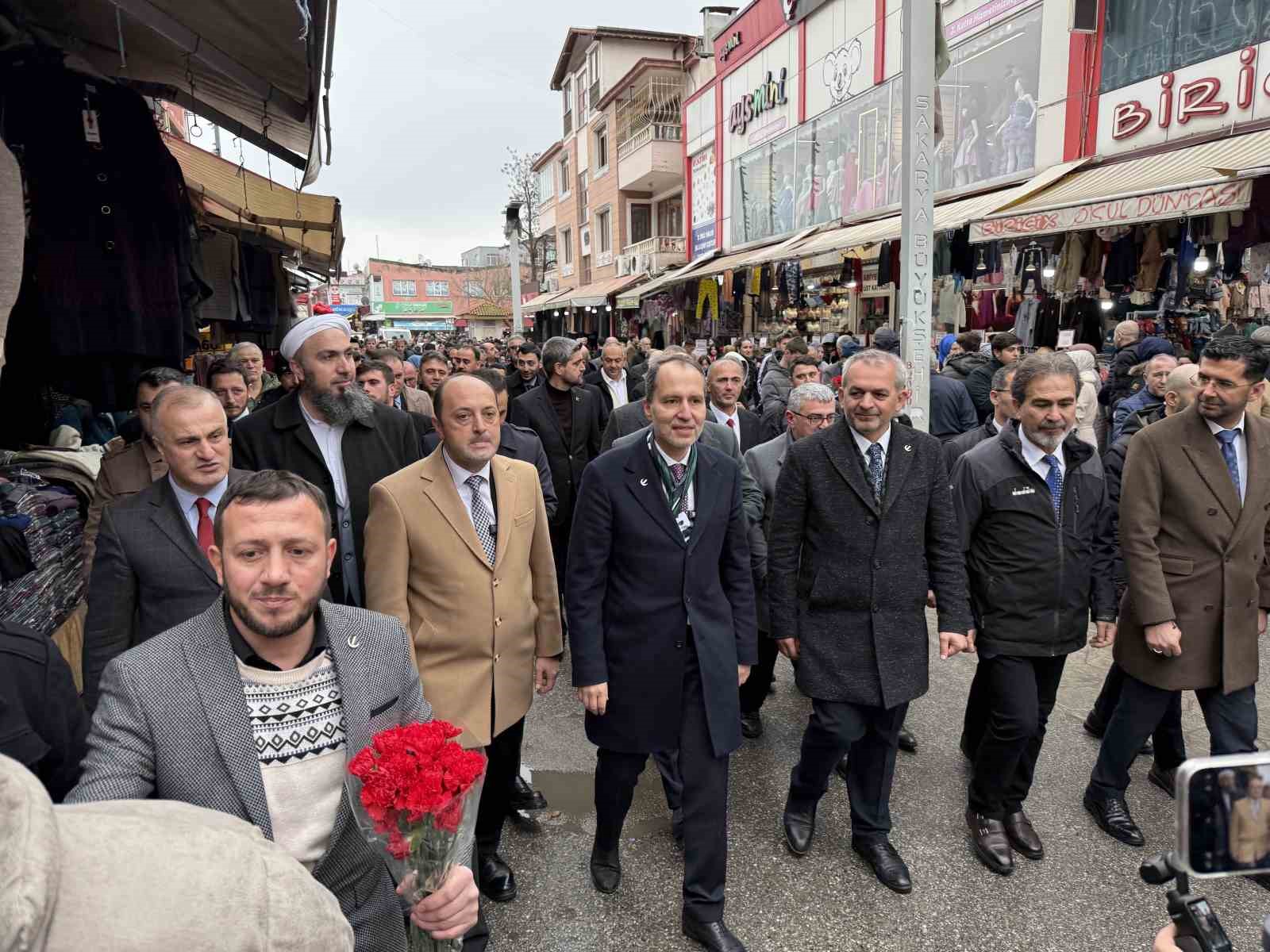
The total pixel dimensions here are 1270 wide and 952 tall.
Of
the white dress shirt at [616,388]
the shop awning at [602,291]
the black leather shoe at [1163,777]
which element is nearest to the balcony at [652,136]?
the shop awning at [602,291]

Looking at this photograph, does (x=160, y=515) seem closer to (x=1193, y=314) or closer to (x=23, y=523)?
(x=23, y=523)

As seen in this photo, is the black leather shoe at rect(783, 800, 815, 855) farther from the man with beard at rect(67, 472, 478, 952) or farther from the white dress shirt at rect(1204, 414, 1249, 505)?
the white dress shirt at rect(1204, 414, 1249, 505)

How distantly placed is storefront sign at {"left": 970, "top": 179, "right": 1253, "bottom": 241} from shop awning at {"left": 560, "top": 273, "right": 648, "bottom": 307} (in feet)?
52.6

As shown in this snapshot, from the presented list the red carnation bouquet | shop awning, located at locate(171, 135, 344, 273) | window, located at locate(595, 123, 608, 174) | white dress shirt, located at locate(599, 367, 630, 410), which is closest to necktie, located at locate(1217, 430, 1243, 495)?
the red carnation bouquet

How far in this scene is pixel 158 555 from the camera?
2590 millimetres

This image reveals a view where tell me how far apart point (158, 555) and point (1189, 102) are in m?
10.9

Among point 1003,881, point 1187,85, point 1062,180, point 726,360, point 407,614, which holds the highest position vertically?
point 1187,85

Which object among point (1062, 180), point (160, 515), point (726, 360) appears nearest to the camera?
point (160, 515)

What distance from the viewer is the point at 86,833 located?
0.75m

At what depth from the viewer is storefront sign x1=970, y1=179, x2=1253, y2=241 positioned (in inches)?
242

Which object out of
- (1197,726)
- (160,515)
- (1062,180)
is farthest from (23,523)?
(1062,180)

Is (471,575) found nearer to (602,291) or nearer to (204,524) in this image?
(204,524)

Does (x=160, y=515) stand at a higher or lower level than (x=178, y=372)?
lower

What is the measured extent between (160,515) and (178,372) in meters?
1.61
